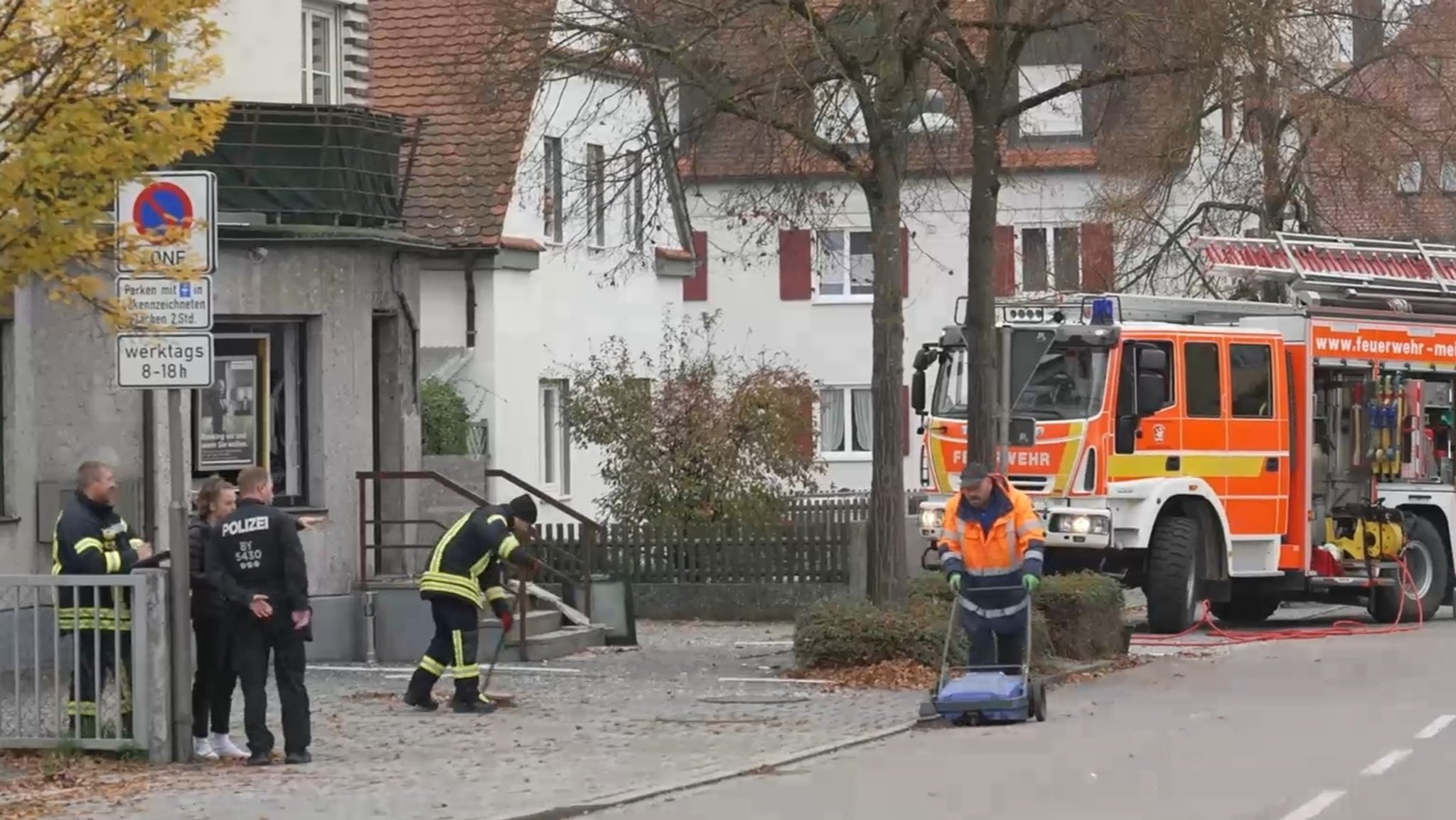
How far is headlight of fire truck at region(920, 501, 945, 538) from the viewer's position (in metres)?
23.6

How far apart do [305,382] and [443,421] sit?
916 centimetres

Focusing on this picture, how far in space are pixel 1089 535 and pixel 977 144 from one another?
463 centimetres

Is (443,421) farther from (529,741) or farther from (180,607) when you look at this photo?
(180,607)

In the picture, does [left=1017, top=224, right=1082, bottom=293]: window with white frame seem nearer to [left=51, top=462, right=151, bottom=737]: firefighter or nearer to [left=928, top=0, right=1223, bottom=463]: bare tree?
[left=928, top=0, right=1223, bottom=463]: bare tree

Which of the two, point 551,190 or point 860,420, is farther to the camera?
point 860,420

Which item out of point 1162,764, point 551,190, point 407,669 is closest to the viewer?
point 1162,764

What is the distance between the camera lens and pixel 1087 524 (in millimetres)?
23000

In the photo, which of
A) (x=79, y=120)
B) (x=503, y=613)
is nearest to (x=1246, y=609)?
(x=503, y=613)

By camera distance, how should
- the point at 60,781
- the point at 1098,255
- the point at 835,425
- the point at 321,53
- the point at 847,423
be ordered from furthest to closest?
the point at 835,425 < the point at 847,423 < the point at 1098,255 < the point at 321,53 < the point at 60,781

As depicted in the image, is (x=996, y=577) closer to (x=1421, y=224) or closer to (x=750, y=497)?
(x=750, y=497)

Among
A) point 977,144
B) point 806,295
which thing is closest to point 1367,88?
point 977,144

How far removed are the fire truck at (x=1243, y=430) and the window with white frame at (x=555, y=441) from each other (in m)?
8.55

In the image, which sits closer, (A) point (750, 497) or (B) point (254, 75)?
(B) point (254, 75)

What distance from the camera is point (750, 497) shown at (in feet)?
92.6
